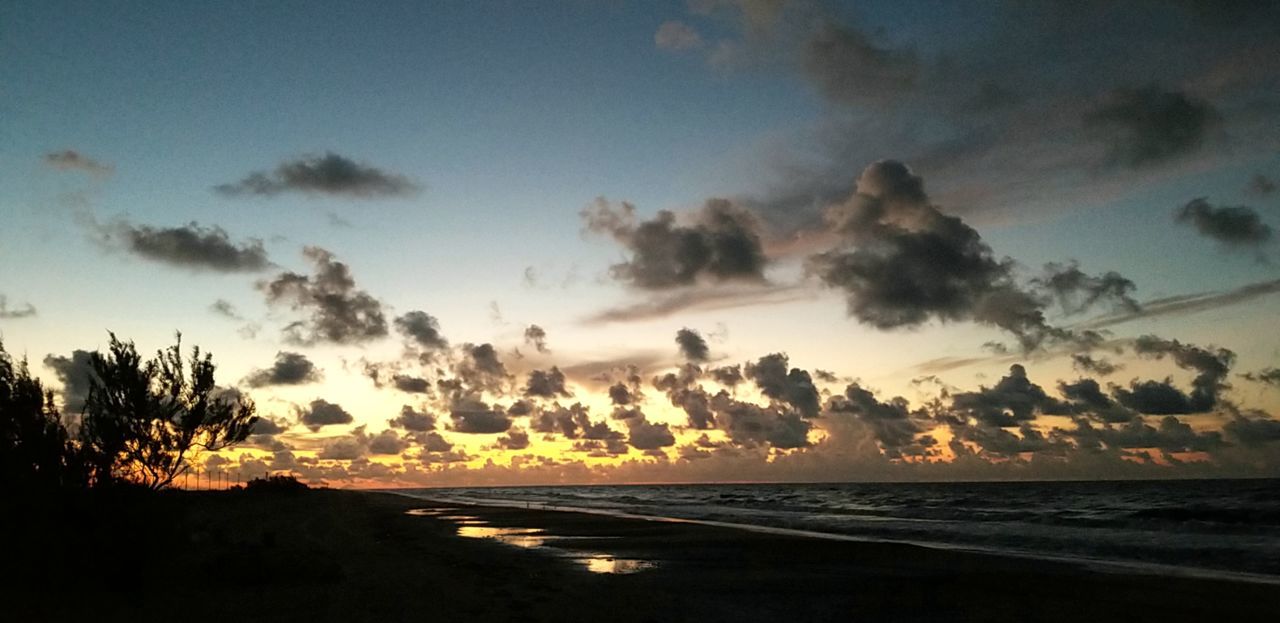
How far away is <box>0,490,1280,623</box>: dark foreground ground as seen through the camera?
14383 millimetres

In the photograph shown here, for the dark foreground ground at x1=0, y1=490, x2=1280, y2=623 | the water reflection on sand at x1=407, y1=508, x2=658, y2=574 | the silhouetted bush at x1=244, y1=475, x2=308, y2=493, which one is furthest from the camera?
the silhouetted bush at x1=244, y1=475, x2=308, y2=493

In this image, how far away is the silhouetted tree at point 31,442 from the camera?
618 inches

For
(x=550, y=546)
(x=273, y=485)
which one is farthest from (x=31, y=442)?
(x=273, y=485)

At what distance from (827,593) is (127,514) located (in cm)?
1564

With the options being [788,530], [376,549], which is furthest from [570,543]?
[788,530]

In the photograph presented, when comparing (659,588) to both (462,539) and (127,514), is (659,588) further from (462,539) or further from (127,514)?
(462,539)

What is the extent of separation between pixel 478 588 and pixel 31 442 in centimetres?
1037

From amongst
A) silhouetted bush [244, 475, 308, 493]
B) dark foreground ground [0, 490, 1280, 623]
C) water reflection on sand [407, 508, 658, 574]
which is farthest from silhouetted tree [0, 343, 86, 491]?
silhouetted bush [244, 475, 308, 493]

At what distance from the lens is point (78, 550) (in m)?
15.2

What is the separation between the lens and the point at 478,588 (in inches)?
699

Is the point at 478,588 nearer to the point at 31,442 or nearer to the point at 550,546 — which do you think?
the point at 31,442

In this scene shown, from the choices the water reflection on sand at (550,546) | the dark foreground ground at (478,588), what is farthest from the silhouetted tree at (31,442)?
the water reflection on sand at (550,546)

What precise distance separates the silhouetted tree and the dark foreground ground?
0.94 m

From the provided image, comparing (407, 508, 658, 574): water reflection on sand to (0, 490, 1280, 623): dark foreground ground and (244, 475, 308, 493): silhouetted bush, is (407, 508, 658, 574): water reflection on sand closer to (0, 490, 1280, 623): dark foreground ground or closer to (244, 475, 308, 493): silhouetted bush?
(0, 490, 1280, 623): dark foreground ground
